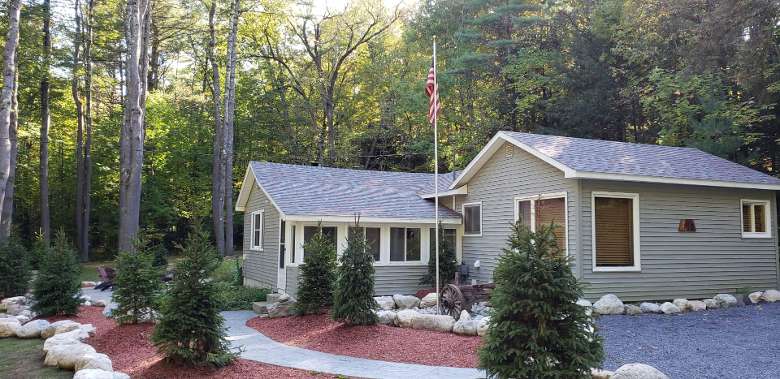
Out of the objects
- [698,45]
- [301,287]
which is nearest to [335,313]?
[301,287]

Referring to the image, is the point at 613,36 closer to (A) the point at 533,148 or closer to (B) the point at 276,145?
(A) the point at 533,148

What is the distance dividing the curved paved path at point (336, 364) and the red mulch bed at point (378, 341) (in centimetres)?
22

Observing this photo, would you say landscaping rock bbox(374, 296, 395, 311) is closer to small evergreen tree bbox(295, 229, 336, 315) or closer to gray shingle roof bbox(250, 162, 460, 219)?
small evergreen tree bbox(295, 229, 336, 315)

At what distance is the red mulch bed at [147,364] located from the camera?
597 cm

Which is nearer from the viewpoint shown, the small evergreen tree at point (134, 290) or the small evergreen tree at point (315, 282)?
the small evergreen tree at point (134, 290)

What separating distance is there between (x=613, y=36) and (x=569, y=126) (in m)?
3.81

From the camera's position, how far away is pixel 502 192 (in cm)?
1266

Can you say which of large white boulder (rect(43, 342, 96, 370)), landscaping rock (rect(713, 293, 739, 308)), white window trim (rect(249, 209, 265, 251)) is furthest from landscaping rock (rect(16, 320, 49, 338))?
landscaping rock (rect(713, 293, 739, 308))

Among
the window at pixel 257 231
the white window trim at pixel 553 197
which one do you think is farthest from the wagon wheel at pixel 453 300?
the window at pixel 257 231

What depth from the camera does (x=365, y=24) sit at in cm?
2833

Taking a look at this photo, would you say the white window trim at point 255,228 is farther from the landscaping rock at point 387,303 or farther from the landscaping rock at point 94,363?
the landscaping rock at point 94,363

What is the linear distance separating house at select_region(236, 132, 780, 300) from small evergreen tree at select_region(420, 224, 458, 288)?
284 mm

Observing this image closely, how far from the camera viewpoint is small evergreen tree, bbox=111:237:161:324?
8.48m

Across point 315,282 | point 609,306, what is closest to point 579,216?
point 609,306
